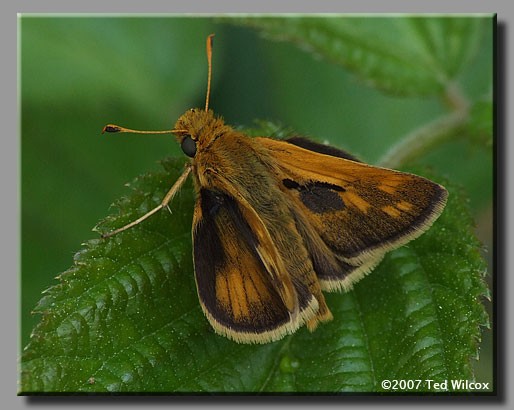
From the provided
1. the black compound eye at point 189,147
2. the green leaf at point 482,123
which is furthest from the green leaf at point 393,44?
the black compound eye at point 189,147

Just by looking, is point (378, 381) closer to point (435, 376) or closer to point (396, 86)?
point (435, 376)

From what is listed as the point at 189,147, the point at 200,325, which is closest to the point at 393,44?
the point at 189,147

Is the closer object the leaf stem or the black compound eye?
the black compound eye

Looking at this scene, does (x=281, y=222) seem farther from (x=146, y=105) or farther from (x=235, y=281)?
(x=146, y=105)

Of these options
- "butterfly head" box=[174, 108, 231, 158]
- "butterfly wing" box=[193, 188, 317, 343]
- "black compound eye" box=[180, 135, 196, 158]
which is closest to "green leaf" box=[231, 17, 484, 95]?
"butterfly head" box=[174, 108, 231, 158]

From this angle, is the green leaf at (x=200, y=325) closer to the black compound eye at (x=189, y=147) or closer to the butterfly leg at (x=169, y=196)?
the butterfly leg at (x=169, y=196)

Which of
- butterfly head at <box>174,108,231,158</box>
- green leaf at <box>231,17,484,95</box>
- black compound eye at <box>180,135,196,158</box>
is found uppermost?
green leaf at <box>231,17,484,95</box>

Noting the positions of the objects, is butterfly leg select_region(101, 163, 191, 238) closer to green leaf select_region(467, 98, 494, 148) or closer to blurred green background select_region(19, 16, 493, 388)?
blurred green background select_region(19, 16, 493, 388)

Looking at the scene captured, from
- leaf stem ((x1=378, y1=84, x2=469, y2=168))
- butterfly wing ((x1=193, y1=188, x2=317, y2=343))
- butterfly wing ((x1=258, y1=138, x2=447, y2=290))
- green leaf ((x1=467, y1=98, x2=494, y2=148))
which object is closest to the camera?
butterfly wing ((x1=193, y1=188, x2=317, y2=343))
